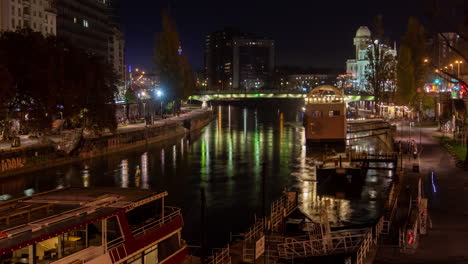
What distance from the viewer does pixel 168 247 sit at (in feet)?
57.1

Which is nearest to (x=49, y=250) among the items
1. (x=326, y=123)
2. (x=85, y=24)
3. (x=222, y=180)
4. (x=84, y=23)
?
(x=222, y=180)

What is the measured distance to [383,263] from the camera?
16.8m

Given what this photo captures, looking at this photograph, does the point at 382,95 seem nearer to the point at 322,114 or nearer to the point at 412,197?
the point at 322,114

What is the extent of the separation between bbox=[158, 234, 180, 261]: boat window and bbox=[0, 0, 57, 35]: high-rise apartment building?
65.7 metres

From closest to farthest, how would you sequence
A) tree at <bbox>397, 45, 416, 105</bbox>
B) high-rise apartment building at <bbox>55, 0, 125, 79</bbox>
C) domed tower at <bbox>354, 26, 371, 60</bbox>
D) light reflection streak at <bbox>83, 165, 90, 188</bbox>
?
light reflection streak at <bbox>83, 165, 90, 188</bbox>
tree at <bbox>397, 45, 416, 105</bbox>
high-rise apartment building at <bbox>55, 0, 125, 79</bbox>
domed tower at <bbox>354, 26, 371, 60</bbox>

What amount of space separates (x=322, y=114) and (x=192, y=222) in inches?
1533

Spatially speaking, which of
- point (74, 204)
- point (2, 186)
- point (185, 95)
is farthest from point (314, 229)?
point (185, 95)

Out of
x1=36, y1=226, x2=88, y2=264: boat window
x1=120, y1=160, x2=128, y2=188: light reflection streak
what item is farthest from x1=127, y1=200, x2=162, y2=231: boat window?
x1=120, y1=160, x2=128, y2=188: light reflection streak

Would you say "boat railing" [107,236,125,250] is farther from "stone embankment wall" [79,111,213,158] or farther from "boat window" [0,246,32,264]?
"stone embankment wall" [79,111,213,158]

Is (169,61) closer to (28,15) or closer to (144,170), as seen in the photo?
(28,15)

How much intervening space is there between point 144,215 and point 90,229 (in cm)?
280

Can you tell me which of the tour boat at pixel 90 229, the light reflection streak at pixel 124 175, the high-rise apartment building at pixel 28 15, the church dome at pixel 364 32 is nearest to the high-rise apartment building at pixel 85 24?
the high-rise apartment building at pixel 28 15

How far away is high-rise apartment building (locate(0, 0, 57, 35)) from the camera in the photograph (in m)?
81.1

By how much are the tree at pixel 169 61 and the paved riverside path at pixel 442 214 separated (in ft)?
170
